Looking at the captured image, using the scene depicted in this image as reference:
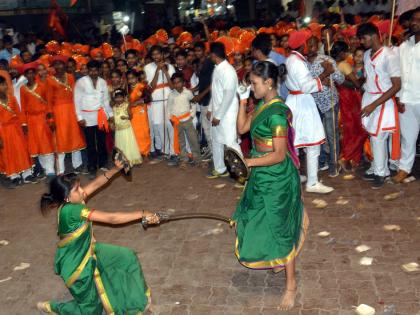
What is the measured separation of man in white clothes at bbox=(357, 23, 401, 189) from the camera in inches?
260

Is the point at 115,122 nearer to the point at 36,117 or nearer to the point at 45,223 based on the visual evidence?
the point at 36,117

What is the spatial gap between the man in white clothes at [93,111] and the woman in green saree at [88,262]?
174 inches

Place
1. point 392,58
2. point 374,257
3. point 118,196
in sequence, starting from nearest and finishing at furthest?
1. point 374,257
2. point 392,58
3. point 118,196

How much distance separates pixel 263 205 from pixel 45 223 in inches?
149

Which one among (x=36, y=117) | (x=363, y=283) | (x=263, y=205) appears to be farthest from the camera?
(x=36, y=117)

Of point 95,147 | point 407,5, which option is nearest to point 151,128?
point 95,147

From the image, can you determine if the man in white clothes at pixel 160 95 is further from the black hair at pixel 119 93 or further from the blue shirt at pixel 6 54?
the blue shirt at pixel 6 54

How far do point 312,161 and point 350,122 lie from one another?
1.39m

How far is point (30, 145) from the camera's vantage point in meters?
8.77

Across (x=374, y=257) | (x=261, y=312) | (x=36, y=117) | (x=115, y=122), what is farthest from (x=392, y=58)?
(x=36, y=117)

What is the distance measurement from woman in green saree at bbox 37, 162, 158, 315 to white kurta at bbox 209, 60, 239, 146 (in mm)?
3369

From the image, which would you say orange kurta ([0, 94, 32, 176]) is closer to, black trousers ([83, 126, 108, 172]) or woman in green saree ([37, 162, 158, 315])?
black trousers ([83, 126, 108, 172])

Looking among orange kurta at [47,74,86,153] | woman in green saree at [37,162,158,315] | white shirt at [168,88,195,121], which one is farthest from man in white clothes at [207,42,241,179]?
woman in green saree at [37,162,158,315]

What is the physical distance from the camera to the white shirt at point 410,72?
6.81 meters
